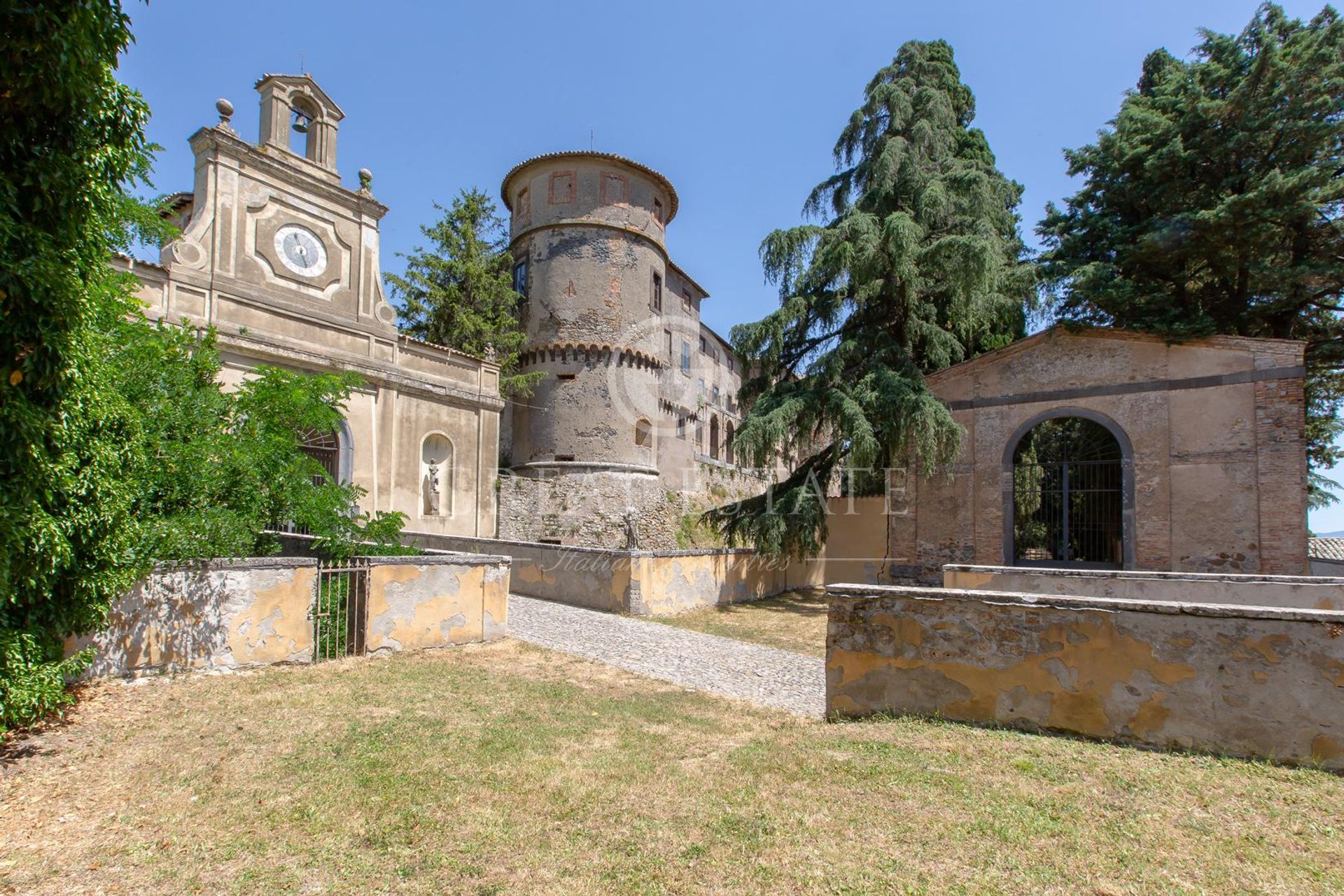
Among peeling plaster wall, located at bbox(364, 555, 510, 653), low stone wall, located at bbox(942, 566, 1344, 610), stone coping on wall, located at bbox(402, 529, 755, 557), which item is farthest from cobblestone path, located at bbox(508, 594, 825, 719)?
low stone wall, located at bbox(942, 566, 1344, 610)

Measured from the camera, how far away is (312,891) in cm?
308

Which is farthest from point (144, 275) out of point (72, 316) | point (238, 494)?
point (72, 316)

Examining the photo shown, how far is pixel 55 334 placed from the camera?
4152 millimetres

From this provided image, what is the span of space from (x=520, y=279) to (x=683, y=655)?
808 inches

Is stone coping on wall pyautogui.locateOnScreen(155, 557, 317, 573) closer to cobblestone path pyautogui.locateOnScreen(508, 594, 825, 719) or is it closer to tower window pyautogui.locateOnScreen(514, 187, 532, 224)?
cobblestone path pyautogui.locateOnScreen(508, 594, 825, 719)

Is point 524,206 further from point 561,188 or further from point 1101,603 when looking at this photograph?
point 1101,603

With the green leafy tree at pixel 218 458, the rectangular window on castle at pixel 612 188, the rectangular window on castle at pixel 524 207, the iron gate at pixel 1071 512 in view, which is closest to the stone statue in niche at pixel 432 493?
the green leafy tree at pixel 218 458

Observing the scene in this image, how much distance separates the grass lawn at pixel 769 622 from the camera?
34.3ft

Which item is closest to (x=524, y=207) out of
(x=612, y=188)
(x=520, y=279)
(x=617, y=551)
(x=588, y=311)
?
(x=520, y=279)

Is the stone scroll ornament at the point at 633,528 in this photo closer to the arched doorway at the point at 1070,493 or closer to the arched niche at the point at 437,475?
the arched niche at the point at 437,475

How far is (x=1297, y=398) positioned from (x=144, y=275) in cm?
2371

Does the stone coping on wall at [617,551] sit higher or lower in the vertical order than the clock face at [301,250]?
lower

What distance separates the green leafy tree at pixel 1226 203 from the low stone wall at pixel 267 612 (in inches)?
598

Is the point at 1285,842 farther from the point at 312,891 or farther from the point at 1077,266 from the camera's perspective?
the point at 1077,266
